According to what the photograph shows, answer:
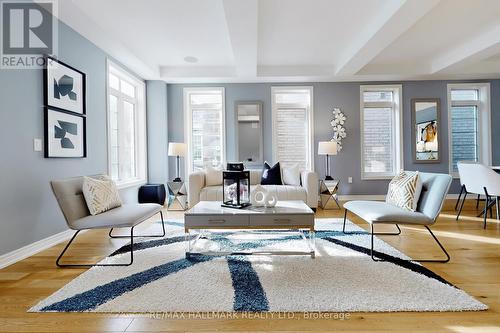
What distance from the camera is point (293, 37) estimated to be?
3875mm

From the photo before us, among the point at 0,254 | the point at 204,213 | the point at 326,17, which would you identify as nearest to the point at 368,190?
the point at 326,17

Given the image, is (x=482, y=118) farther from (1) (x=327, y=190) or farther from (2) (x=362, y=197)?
(1) (x=327, y=190)

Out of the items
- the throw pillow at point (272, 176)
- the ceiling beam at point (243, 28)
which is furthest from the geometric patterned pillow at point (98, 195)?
the throw pillow at point (272, 176)

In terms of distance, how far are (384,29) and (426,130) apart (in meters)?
3.12

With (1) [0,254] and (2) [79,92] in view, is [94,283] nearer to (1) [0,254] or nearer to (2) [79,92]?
(1) [0,254]

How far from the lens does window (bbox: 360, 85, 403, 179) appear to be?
5523 mm

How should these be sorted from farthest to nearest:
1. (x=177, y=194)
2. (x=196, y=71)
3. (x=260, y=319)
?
1. (x=196, y=71)
2. (x=177, y=194)
3. (x=260, y=319)

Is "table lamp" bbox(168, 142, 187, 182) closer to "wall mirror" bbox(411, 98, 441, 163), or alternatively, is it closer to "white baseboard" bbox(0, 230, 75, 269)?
"white baseboard" bbox(0, 230, 75, 269)

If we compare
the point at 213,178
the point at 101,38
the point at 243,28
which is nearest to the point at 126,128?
the point at 101,38

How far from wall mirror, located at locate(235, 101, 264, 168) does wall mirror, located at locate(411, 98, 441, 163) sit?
3098mm

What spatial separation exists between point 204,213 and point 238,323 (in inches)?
39.3

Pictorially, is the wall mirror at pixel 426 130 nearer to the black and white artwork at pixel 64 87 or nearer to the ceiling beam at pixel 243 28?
the ceiling beam at pixel 243 28

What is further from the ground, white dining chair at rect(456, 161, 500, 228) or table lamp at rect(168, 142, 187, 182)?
table lamp at rect(168, 142, 187, 182)

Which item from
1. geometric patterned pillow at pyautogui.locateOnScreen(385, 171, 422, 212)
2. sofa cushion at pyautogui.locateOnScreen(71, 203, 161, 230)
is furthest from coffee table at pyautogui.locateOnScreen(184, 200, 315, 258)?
geometric patterned pillow at pyautogui.locateOnScreen(385, 171, 422, 212)
